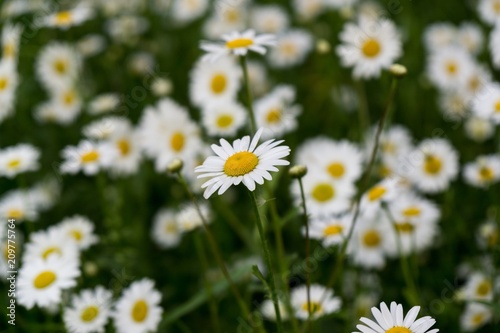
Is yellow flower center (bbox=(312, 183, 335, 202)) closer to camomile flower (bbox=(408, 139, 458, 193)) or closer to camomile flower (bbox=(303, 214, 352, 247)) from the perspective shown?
camomile flower (bbox=(303, 214, 352, 247))

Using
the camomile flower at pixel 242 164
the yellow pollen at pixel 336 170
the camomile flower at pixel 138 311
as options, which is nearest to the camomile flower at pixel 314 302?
the camomile flower at pixel 138 311

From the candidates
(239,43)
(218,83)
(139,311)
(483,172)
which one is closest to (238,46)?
(239,43)

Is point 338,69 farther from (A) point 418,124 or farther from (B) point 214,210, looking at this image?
(B) point 214,210

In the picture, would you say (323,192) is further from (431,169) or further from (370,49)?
(370,49)

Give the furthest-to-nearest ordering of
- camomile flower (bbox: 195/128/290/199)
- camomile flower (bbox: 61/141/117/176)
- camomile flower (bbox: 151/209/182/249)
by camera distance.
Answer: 1. camomile flower (bbox: 151/209/182/249)
2. camomile flower (bbox: 61/141/117/176)
3. camomile flower (bbox: 195/128/290/199)

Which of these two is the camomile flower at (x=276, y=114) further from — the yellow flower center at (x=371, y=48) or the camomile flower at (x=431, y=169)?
the camomile flower at (x=431, y=169)

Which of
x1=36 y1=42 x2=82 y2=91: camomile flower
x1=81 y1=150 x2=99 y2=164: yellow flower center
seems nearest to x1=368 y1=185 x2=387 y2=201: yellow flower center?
x1=81 y1=150 x2=99 y2=164: yellow flower center

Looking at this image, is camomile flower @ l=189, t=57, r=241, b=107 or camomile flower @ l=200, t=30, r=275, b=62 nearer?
camomile flower @ l=200, t=30, r=275, b=62
